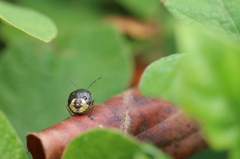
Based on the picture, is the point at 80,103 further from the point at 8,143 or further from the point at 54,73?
→ the point at 54,73

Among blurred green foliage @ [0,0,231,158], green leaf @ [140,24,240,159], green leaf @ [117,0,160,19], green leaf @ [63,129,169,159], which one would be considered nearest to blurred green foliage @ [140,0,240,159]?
green leaf @ [140,24,240,159]

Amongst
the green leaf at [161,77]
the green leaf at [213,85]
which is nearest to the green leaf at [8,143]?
the green leaf at [161,77]

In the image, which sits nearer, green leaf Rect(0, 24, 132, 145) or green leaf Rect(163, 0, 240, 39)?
green leaf Rect(163, 0, 240, 39)

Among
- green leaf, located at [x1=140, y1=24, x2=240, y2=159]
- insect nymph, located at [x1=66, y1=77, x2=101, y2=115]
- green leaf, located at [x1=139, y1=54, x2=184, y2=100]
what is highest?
green leaf, located at [x1=140, y1=24, x2=240, y2=159]

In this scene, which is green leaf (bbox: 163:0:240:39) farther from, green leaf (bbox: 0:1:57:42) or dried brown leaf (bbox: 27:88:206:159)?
green leaf (bbox: 0:1:57:42)

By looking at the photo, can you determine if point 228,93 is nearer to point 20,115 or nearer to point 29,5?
point 20,115

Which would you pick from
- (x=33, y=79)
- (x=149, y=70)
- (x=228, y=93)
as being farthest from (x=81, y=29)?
(x=228, y=93)

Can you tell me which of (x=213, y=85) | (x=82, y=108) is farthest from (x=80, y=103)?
(x=213, y=85)
